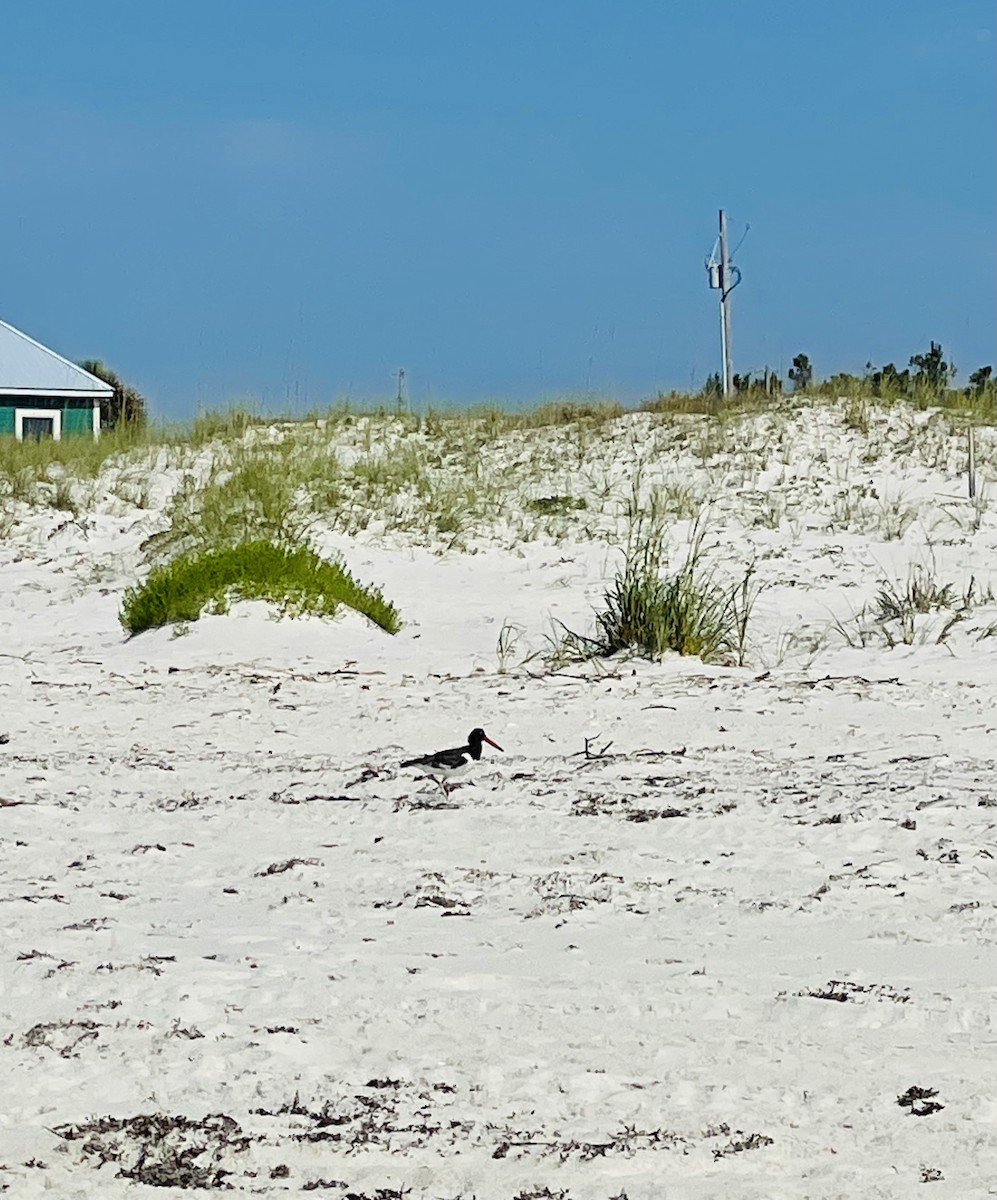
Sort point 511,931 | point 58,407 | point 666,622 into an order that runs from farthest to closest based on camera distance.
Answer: point 58,407
point 666,622
point 511,931

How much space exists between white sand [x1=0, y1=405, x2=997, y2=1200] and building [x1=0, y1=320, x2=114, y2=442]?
65.1ft

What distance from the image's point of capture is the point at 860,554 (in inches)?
518

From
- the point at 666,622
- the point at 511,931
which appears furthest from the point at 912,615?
the point at 511,931

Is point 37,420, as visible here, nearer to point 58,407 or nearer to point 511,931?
point 58,407

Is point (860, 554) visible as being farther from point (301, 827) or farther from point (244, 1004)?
point (244, 1004)

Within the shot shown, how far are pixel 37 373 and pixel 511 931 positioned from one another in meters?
26.0

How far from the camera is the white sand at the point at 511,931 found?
2799 mm

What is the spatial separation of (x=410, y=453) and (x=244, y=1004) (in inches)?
520

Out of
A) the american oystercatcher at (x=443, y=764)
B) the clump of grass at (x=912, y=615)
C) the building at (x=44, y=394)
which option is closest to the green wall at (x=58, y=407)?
the building at (x=44, y=394)

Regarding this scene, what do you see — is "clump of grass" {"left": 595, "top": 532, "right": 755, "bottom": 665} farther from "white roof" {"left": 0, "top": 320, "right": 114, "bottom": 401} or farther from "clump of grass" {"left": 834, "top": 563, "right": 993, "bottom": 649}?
"white roof" {"left": 0, "top": 320, "right": 114, "bottom": 401}

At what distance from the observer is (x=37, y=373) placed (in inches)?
1121

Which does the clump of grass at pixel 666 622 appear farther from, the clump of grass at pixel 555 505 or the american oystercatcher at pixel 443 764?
the clump of grass at pixel 555 505

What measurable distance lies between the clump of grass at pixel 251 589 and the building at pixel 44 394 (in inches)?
686

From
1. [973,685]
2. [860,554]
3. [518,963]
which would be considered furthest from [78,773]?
[860,554]
